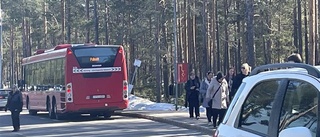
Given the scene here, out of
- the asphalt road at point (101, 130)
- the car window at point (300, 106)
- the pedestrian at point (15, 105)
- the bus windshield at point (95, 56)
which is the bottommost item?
the asphalt road at point (101, 130)

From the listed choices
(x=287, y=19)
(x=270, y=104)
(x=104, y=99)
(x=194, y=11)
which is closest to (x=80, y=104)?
(x=104, y=99)

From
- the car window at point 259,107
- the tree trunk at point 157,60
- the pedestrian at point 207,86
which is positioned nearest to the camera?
the car window at point 259,107

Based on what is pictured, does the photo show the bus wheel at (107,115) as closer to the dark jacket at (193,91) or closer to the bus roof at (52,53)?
the bus roof at (52,53)

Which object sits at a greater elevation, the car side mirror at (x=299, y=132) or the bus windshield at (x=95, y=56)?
the bus windshield at (x=95, y=56)

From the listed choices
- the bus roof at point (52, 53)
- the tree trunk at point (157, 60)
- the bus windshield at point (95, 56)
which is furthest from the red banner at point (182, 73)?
the tree trunk at point (157, 60)

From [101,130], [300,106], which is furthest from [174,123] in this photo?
[300,106]

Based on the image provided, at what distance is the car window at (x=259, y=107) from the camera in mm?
5703

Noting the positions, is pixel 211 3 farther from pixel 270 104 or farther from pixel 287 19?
pixel 270 104

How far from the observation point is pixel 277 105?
5.51m

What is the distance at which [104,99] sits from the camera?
2744 centimetres

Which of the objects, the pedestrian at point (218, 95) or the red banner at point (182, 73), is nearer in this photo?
the pedestrian at point (218, 95)

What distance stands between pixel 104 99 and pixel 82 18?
5129 cm

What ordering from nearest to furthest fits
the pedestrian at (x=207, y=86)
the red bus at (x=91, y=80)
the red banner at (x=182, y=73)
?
the pedestrian at (x=207, y=86) → the red bus at (x=91, y=80) → the red banner at (x=182, y=73)

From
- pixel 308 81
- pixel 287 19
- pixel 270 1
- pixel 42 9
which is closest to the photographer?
pixel 308 81
